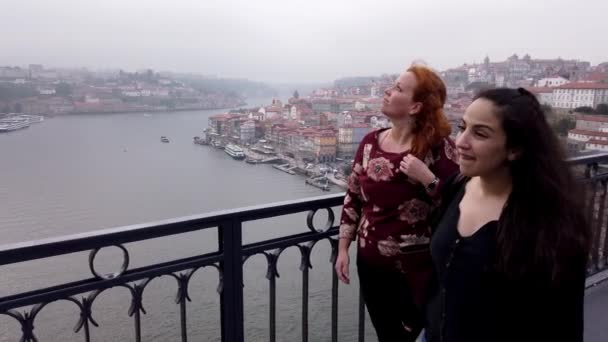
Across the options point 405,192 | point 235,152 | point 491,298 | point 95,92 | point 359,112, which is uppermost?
point 95,92

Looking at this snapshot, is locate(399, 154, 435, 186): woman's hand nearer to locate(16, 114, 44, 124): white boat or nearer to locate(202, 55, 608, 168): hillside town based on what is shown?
locate(202, 55, 608, 168): hillside town

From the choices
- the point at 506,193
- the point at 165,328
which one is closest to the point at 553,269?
the point at 506,193

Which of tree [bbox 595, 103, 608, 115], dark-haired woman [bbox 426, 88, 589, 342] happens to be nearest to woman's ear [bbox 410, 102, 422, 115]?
dark-haired woman [bbox 426, 88, 589, 342]

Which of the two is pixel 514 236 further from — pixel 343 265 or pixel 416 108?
pixel 343 265

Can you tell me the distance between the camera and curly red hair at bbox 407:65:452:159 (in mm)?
1600

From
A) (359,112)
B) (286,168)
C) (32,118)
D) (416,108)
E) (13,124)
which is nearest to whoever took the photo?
(416,108)

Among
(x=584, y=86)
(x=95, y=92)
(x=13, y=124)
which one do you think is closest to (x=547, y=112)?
(x=584, y=86)

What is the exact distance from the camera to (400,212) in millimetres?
1594

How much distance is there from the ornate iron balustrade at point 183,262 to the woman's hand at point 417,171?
16.6 inches

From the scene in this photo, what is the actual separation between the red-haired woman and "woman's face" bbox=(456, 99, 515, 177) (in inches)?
13.9

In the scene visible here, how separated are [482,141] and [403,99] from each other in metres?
0.54

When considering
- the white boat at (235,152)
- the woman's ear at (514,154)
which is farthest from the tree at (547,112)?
the white boat at (235,152)

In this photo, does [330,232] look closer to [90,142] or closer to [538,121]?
[538,121]

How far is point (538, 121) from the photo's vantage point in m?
1.06
